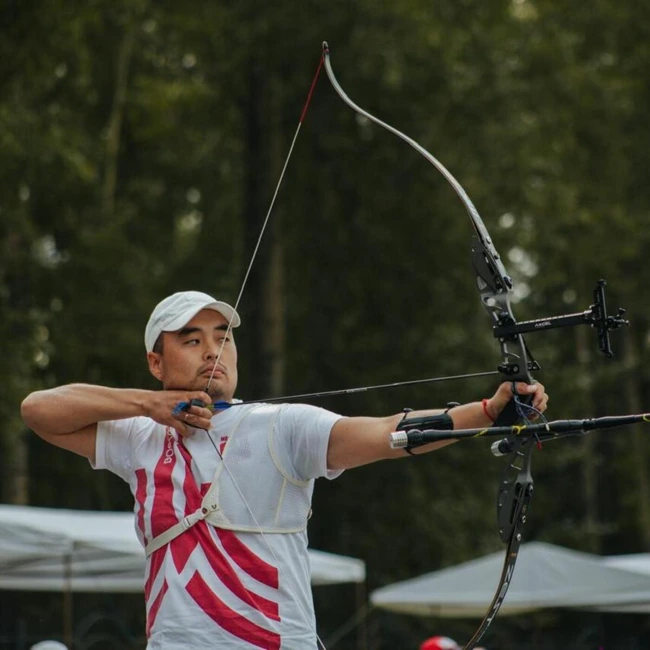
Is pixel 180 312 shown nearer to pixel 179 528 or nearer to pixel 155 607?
pixel 179 528

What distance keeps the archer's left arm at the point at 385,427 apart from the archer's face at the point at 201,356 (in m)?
0.42

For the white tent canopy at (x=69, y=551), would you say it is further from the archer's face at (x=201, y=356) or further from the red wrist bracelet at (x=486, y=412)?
the red wrist bracelet at (x=486, y=412)

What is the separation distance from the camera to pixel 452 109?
17.7m

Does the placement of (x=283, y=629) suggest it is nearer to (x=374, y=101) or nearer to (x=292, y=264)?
(x=374, y=101)

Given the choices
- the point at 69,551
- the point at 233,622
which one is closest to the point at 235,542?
the point at 233,622

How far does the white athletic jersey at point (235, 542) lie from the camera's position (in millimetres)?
3195

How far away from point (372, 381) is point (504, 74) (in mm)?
4578

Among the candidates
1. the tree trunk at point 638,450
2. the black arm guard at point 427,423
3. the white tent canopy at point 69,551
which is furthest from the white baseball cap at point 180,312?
the tree trunk at point 638,450

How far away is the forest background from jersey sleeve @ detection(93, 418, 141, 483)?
11.3 m

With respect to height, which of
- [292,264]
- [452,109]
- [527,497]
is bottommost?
[527,497]

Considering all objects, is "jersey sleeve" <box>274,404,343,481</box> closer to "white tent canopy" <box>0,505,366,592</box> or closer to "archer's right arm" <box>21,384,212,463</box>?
"archer's right arm" <box>21,384,212,463</box>

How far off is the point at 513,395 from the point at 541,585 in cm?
873

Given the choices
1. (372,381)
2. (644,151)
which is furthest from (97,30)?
(644,151)

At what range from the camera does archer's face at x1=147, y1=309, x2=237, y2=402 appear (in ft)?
11.5
